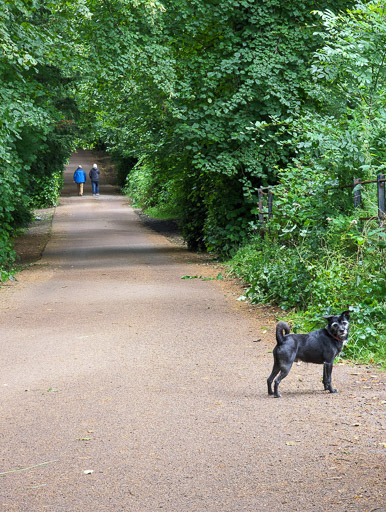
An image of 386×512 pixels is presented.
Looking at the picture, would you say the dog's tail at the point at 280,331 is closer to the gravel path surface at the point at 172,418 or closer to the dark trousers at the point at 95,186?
the gravel path surface at the point at 172,418

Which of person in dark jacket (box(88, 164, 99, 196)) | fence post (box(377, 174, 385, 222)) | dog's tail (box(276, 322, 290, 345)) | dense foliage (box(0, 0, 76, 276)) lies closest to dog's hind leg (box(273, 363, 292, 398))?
dog's tail (box(276, 322, 290, 345))

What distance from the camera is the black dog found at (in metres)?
6.36

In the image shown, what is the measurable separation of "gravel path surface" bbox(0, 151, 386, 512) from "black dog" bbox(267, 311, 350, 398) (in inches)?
8.8

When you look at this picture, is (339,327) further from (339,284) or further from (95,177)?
(95,177)

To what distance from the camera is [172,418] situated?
588 cm

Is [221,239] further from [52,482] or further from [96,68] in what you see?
[52,482]

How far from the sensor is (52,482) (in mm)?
4527

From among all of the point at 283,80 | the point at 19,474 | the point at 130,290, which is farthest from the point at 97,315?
the point at 283,80

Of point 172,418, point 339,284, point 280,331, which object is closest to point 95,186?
point 339,284

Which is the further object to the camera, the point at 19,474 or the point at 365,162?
Result: the point at 365,162

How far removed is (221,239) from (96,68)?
554cm

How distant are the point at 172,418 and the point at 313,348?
1.42 metres

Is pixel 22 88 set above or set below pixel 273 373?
above

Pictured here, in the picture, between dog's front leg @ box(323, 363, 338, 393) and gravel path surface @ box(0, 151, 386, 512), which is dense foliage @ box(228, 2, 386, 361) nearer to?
gravel path surface @ box(0, 151, 386, 512)
